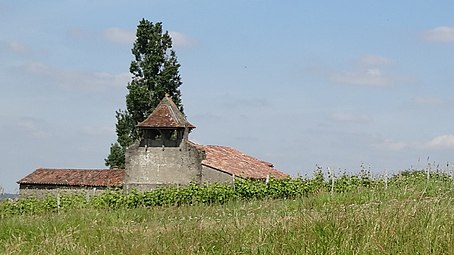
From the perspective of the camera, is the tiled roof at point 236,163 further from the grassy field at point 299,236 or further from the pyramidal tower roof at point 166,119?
the grassy field at point 299,236

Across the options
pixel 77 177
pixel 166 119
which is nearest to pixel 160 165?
pixel 166 119

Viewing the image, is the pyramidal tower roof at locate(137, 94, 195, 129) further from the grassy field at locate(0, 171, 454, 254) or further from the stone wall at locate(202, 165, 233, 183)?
the grassy field at locate(0, 171, 454, 254)

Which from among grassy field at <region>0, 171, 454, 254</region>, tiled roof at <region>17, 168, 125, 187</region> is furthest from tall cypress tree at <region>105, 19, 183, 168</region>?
grassy field at <region>0, 171, 454, 254</region>

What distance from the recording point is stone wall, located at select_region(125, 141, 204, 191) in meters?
40.5

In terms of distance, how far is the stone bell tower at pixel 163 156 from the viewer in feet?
133

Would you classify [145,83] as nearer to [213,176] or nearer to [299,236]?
[213,176]

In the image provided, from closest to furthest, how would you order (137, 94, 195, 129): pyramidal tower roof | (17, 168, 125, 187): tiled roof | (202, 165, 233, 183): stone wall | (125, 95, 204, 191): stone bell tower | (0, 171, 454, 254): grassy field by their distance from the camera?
(0, 171, 454, 254): grassy field → (202, 165, 233, 183): stone wall → (125, 95, 204, 191): stone bell tower → (137, 94, 195, 129): pyramidal tower roof → (17, 168, 125, 187): tiled roof

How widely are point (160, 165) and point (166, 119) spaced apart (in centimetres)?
307

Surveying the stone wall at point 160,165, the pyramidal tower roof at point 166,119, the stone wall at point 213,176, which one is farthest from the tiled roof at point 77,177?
the stone wall at point 213,176

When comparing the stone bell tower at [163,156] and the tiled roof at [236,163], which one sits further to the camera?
the stone bell tower at [163,156]

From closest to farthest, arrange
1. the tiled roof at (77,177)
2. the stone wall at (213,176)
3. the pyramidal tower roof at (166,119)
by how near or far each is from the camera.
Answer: the stone wall at (213,176), the pyramidal tower roof at (166,119), the tiled roof at (77,177)

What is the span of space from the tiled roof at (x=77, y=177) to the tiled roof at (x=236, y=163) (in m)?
5.94

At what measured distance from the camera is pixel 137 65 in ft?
164

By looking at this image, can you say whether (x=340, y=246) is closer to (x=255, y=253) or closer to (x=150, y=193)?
(x=255, y=253)
